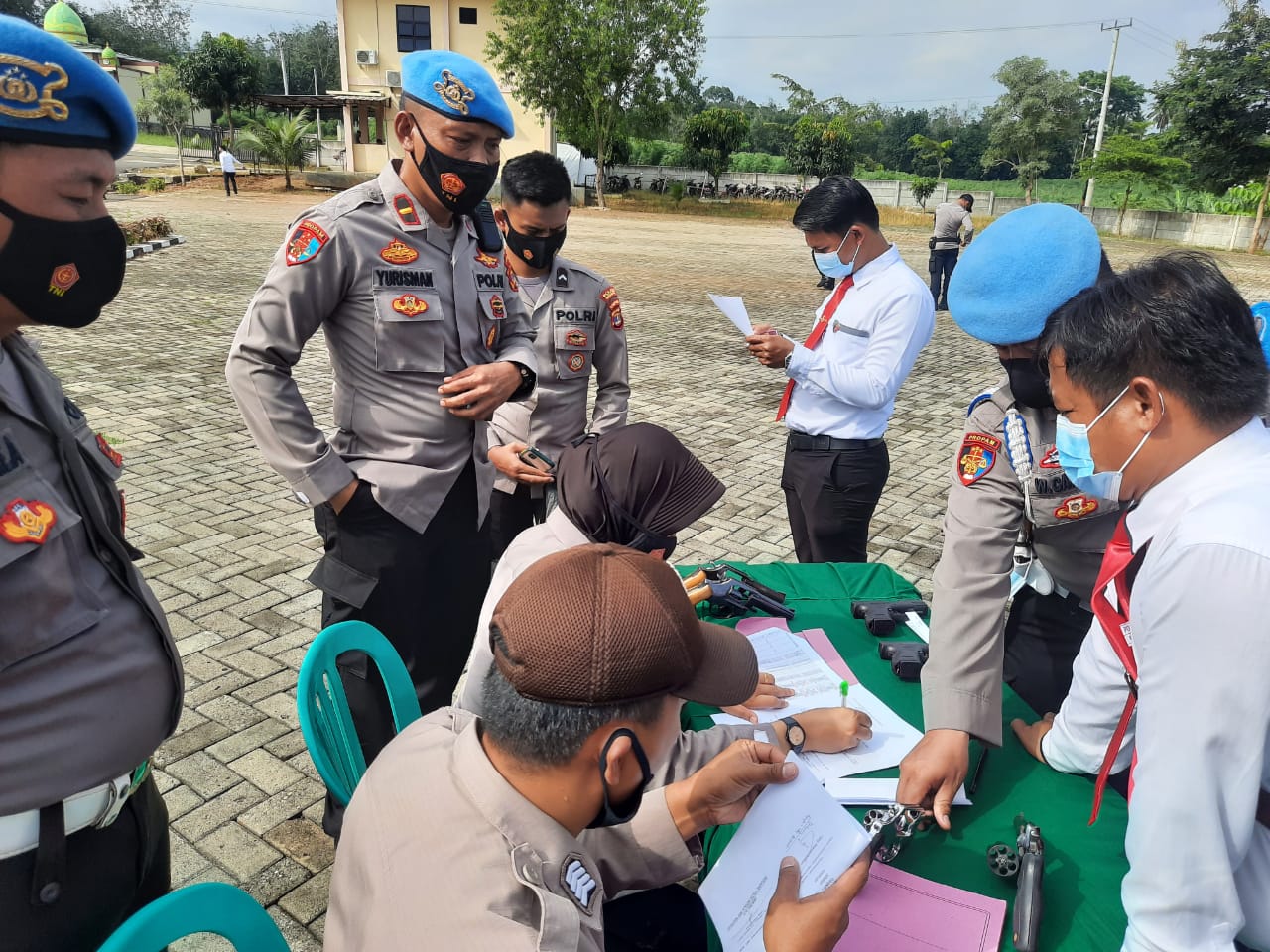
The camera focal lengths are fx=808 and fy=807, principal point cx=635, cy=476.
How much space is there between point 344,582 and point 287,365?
617 millimetres

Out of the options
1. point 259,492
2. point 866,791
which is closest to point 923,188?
point 259,492

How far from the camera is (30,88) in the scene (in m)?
1.16

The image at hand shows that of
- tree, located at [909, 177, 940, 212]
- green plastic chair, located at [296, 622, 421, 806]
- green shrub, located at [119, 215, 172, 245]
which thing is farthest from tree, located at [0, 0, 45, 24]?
green plastic chair, located at [296, 622, 421, 806]

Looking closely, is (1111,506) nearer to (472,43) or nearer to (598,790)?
(598,790)

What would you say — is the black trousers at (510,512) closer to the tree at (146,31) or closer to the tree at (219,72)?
the tree at (219,72)

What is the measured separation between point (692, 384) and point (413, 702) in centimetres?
630

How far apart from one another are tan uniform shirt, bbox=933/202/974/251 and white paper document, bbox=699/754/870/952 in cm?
1193

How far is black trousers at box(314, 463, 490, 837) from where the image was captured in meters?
2.23

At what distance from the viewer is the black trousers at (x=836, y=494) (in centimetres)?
303

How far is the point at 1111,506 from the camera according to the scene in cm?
179

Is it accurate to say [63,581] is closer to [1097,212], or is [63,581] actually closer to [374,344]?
[374,344]

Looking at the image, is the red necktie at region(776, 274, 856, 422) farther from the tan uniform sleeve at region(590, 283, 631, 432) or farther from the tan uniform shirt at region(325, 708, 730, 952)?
the tan uniform shirt at region(325, 708, 730, 952)

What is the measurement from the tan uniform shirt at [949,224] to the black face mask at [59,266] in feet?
39.7

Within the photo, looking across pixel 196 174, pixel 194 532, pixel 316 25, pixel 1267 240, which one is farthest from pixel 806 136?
pixel 316 25
